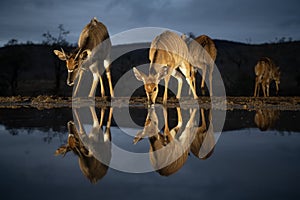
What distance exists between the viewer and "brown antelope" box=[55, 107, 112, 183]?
408 centimetres

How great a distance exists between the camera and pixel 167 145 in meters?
5.61

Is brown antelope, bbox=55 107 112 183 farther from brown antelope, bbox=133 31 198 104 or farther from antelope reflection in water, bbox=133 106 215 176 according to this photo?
brown antelope, bbox=133 31 198 104

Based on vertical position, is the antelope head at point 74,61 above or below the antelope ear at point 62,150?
above

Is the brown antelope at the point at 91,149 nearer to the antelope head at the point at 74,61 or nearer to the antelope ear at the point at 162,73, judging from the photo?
the antelope ear at the point at 162,73

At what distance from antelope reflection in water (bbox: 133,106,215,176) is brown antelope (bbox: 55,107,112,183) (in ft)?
1.97

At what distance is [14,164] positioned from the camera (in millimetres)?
4492

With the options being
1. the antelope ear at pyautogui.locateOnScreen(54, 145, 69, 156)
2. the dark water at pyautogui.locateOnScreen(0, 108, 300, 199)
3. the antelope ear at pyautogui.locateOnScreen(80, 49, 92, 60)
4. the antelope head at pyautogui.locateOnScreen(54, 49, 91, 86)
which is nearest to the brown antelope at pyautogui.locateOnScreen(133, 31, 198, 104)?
the antelope ear at pyautogui.locateOnScreen(80, 49, 92, 60)

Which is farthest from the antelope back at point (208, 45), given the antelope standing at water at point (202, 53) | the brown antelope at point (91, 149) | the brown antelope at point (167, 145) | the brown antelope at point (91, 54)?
the brown antelope at point (91, 149)

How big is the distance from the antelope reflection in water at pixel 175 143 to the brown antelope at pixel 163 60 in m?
2.65

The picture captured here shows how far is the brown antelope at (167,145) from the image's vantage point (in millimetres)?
4410

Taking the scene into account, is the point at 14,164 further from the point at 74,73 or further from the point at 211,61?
the point at 211,61

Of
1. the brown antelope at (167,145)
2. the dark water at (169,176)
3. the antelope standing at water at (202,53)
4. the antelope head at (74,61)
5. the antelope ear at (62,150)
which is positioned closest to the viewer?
the dark water at (169,176)

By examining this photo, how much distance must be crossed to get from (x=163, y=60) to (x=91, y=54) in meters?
3.30

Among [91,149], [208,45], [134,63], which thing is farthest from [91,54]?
[134,63]
